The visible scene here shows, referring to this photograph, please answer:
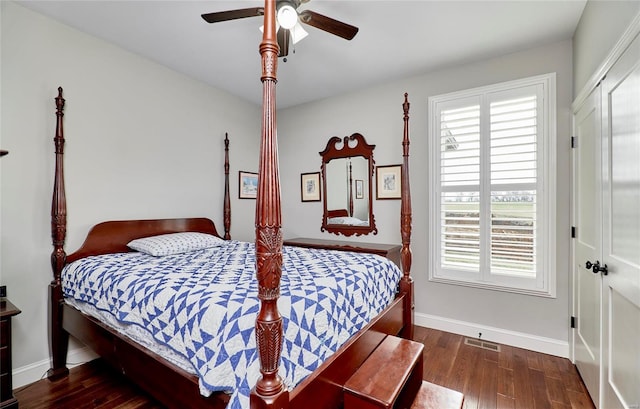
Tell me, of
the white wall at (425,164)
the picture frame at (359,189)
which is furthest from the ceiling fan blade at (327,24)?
the picture frame at (359,189)

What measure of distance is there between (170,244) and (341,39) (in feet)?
7.66

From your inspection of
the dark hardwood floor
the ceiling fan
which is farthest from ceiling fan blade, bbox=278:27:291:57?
the dark hardwood floor

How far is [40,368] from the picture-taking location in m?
2.22

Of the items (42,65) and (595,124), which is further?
(42,65)

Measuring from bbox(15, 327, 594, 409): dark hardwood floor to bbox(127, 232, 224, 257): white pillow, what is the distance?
98 centimetres

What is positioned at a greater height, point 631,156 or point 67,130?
point 67,130

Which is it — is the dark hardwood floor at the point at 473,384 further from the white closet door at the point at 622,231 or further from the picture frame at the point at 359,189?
the picture frame at the point at 359,189

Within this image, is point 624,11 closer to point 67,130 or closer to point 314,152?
point 314,152

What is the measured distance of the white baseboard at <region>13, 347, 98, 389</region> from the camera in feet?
6.93

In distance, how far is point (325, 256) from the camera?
2.43m

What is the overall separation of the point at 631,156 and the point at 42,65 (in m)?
3.87

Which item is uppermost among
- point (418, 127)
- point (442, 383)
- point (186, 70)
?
point (186, 70)

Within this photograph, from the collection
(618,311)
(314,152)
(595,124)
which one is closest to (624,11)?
(595,124)

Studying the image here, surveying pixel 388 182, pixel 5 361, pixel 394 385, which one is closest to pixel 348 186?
pixel 388 182
